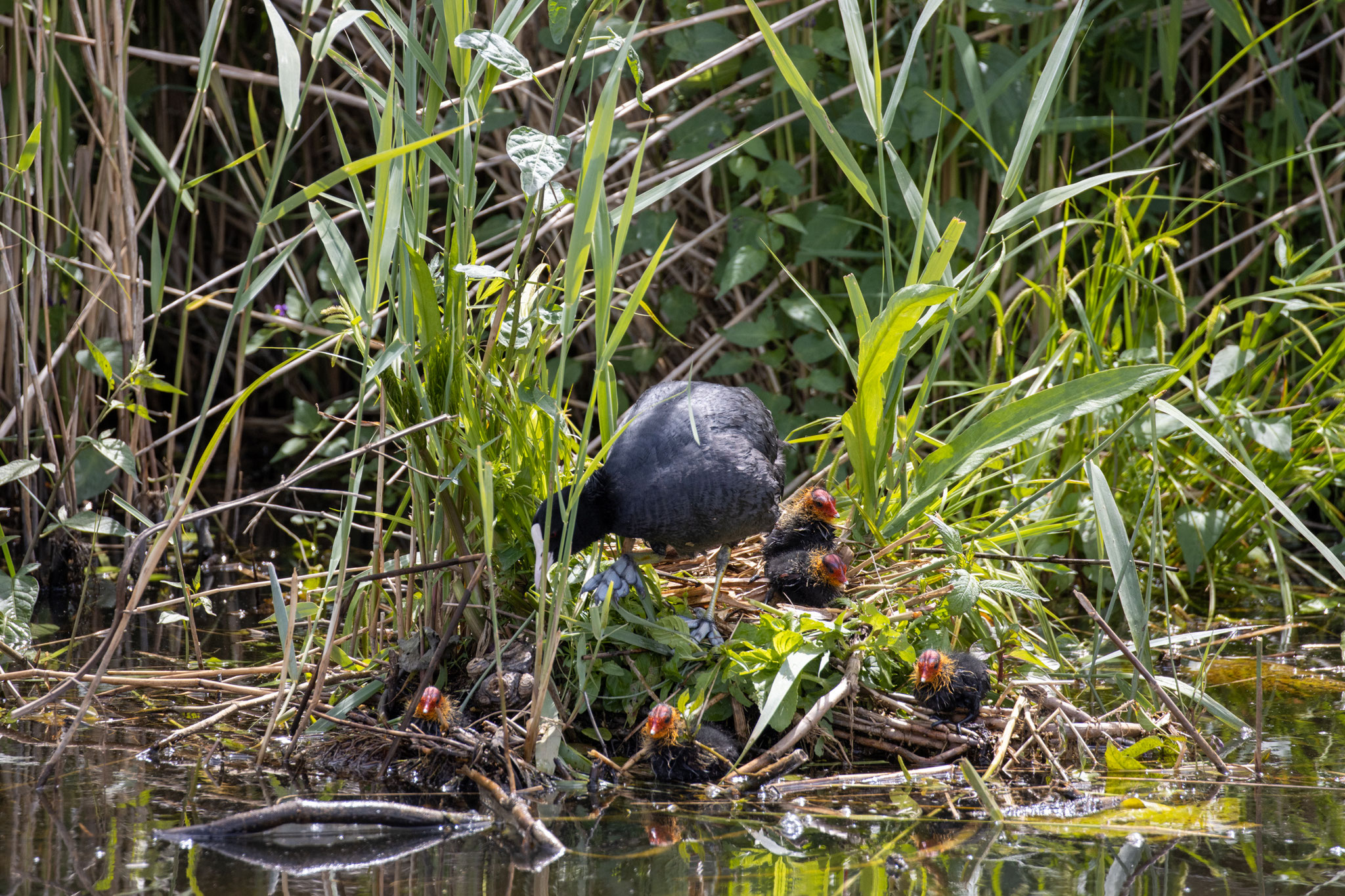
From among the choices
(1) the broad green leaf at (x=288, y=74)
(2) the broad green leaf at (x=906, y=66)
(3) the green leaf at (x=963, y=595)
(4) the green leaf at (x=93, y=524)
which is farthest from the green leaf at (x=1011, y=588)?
(4) the green leaf at (x=93, y=524)

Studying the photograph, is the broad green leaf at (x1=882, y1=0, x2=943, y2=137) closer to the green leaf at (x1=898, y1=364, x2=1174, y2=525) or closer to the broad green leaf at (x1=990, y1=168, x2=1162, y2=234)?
the broad green leaf at (x1=990, y1=168, x2=1162, y2=234)

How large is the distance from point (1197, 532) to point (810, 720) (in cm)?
171

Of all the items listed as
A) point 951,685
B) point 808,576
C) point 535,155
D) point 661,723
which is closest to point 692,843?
point 661,723

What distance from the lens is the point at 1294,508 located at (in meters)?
3.60

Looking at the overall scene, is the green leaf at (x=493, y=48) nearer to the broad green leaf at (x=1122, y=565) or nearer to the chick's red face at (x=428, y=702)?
the chick's red face at (x=428, y=702)

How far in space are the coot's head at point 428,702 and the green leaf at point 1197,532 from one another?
2218 mm

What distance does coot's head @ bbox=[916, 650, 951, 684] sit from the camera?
2240 millimetres

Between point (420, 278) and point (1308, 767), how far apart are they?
194 cm

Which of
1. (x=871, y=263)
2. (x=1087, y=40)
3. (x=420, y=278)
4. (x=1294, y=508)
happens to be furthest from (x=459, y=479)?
(x=1087, y=40)

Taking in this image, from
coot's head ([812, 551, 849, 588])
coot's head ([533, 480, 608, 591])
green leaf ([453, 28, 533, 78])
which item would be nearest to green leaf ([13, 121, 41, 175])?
green leaf ([453, 28, 533, 78])

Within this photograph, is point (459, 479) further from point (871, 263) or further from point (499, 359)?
point (871, 263)

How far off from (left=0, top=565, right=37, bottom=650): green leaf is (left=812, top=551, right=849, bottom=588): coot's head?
5.64 feet

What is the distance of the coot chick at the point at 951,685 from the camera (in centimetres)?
225

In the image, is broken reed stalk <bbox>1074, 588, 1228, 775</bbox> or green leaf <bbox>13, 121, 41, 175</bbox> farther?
green leaf <bbox>13, 121, 41, 175</bbox>
